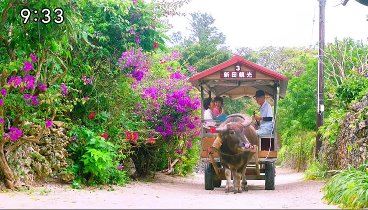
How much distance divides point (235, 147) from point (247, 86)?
9.18 feet

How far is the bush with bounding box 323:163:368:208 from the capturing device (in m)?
7.64

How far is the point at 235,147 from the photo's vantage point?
469 inches

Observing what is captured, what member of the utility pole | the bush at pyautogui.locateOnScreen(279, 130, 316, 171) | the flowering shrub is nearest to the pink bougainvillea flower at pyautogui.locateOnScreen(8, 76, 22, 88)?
the flowering shrub

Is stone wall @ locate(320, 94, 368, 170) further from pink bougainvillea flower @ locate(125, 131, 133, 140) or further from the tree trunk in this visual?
the tree trunk

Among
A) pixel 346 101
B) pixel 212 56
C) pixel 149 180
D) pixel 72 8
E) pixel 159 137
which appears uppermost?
pixel 212 56

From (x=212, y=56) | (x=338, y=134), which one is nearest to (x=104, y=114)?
(x=338, y=134)

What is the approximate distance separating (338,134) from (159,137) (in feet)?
15.8

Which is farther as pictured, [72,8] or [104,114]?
[104,114]

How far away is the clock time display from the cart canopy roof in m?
5.07

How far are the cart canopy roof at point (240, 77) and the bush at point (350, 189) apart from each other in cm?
435

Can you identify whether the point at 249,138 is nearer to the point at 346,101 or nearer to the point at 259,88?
the point at 259,88

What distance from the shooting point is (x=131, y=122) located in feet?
46.6

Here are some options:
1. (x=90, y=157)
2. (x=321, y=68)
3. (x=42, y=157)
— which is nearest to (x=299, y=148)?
(x=321, y=68)

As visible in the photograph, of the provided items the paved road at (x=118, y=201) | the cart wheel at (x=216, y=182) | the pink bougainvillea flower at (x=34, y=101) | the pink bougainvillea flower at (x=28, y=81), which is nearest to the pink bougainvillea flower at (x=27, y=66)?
the pink bougainvillea flower at (x=28, y=81)
